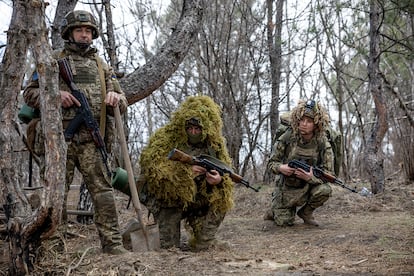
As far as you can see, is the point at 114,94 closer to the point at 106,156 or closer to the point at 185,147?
the point at 106,156

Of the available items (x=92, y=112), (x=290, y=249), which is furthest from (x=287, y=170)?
(x=92, y=112)

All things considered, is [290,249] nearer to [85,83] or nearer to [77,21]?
[85,83]

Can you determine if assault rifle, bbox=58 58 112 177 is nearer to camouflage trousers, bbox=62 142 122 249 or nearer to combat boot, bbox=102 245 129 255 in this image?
camouflage trousers, bbox=62 142 122 249

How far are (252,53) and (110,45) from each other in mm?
3109

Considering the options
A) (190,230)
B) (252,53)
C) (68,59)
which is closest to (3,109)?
(68,59)

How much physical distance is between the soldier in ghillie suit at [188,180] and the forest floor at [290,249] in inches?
12.2

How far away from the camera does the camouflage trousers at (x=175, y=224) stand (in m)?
4.86

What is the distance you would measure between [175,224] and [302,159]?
191cm

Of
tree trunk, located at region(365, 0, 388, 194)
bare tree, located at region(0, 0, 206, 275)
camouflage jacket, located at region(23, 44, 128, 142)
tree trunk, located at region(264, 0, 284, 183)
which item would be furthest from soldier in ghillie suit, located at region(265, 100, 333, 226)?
tree trunk, located at region(264, 0, 284, 183)

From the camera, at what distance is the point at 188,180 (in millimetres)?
4766

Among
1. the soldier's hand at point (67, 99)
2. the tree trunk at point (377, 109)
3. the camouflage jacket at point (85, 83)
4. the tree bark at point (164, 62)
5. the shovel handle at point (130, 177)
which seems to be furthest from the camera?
the tree trunk at point (377, 109)

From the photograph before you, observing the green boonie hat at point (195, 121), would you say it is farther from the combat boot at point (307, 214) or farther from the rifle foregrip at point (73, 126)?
the combat boot at point (307, 214)

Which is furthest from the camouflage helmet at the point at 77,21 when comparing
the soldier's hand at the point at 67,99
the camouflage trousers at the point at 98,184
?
the camouflage trousers at the point at 98,184

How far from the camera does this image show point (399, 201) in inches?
288
